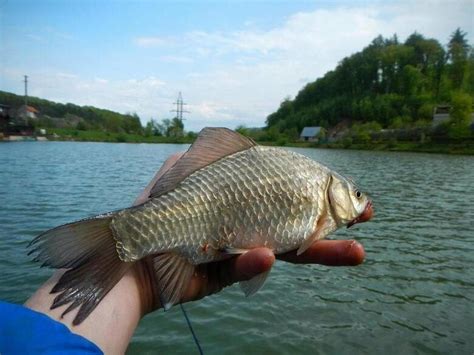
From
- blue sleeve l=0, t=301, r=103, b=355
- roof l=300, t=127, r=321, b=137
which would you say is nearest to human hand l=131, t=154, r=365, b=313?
blue sleeve l=0, t=301, r=103, b=355

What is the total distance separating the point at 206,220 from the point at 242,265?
1.22 ft

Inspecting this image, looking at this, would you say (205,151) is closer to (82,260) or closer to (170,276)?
(170,276)

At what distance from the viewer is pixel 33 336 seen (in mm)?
1617

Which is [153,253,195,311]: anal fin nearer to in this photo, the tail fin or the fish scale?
the fish scale

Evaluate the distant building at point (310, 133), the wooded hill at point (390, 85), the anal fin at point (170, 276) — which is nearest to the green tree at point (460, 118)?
the wooded hill at point (390, 85)

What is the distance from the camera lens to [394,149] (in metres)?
76.1

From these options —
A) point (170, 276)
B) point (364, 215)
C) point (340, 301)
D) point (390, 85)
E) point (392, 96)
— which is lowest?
point (340, 301)

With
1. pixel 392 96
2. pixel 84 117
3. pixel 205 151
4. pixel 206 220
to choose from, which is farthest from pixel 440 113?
pixel 84 117

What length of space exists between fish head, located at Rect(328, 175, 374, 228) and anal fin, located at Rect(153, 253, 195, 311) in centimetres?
105

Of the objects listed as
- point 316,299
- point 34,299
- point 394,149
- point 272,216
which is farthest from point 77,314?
point 394,149

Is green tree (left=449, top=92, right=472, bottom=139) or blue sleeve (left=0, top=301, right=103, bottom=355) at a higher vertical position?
green tree (left=449, top=92, right=472, bottom=139)

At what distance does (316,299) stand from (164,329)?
3.13 meters

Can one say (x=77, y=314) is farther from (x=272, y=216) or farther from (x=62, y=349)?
(x=272, y=216)

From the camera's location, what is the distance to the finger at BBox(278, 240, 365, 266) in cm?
266
